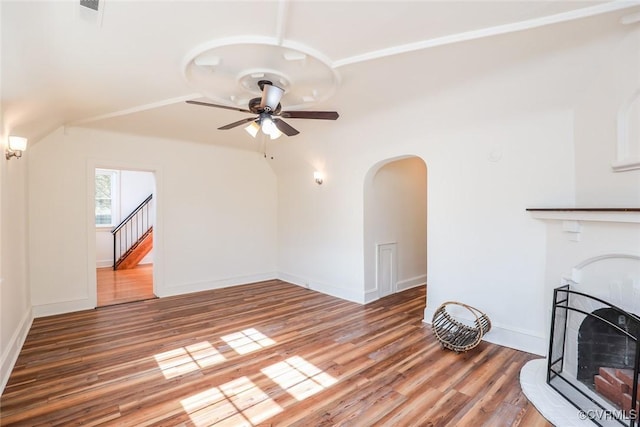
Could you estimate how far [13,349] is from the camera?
2.94m

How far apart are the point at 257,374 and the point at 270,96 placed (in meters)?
2.59

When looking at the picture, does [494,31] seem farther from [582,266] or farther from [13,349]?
[13,349]

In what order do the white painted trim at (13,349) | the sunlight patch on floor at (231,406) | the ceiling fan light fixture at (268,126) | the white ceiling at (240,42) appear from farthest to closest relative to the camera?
the ceiling fan light fixture at (268,126) → the white painted trim at (13,349) → the sunlight patch on floor at (231,406) → the white ceiling at (240,42)

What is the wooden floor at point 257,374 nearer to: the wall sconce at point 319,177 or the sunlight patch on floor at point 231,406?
the sunlight patch on floor at point 231,406

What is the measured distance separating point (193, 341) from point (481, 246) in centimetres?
358

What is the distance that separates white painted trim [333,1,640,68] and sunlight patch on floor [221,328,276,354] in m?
3.05

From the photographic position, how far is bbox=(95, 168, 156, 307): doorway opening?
789 centimetres

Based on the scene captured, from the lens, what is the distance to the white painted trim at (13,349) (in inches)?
101

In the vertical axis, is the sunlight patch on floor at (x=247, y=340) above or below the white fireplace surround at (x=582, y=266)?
below

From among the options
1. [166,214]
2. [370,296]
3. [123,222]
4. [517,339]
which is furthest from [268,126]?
[123,222]

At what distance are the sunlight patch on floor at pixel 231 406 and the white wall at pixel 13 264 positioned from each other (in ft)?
5.71

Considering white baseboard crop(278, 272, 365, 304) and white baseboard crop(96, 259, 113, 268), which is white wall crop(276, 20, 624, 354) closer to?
white baseboard crop(278, 272, 365, 304)

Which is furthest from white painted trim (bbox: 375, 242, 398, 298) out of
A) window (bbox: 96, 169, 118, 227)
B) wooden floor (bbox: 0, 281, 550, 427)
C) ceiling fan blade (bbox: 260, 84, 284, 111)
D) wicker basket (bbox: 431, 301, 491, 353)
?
window (bbox: 96, 169, 118, 227)

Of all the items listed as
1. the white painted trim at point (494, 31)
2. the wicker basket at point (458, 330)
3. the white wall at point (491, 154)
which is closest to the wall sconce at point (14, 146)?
the white painted trim at point (494, 31)
